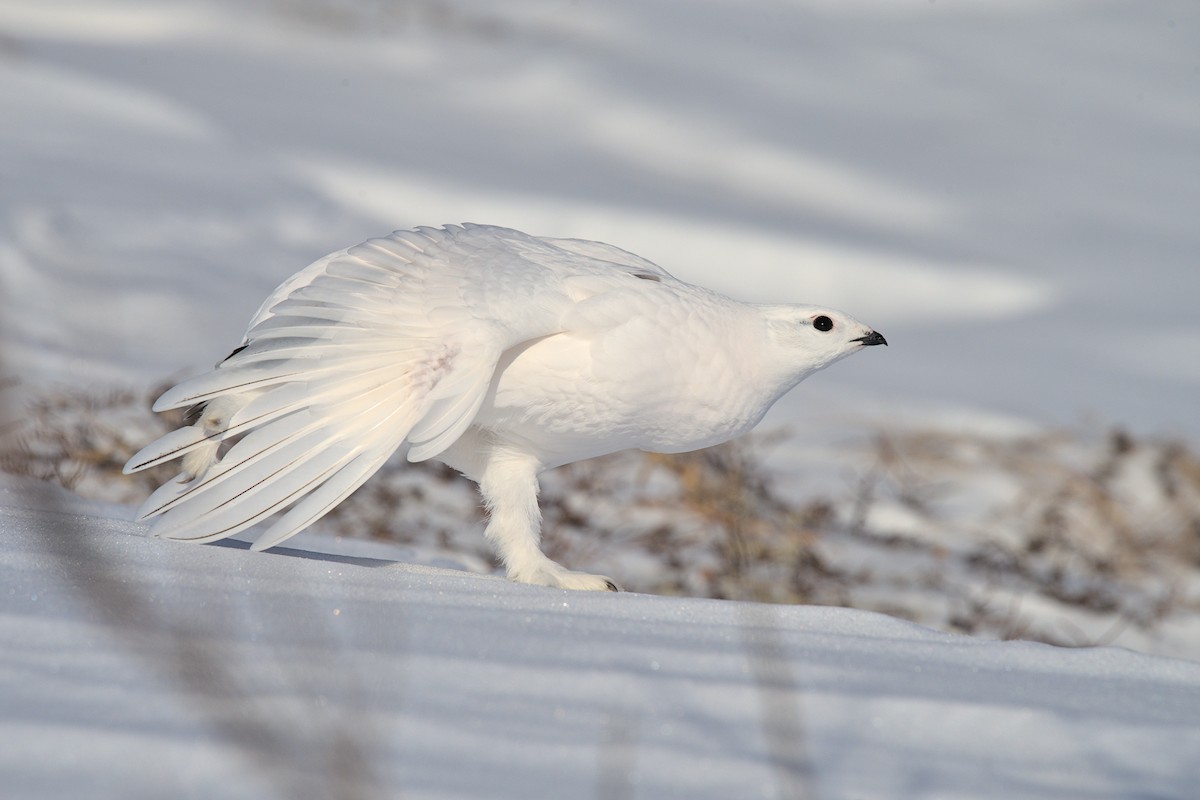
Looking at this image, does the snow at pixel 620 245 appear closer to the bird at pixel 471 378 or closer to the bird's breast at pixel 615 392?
the bird at pixel 471 378

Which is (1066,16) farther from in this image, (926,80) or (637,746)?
(637,746)

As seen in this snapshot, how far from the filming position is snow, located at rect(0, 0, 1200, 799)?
1202 mm

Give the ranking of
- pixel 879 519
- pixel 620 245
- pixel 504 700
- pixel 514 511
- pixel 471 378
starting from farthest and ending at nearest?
pixel 620 245 → pixel 879 519 → pixel 514 511 → pixel 471 378 → pixel 504 700

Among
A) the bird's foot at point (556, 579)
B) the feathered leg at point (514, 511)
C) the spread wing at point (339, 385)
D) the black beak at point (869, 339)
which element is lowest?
the bird's foot at point (556, 579)

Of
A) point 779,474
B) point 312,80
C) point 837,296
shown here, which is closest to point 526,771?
point 779,474

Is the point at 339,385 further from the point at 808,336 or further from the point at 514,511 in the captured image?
the point at 808,336

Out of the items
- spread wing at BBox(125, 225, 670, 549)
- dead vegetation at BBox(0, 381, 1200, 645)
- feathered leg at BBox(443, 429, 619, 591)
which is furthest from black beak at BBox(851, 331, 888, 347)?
dead vegetation at BBox(0, 381, 1200, 645)

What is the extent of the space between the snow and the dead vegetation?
0.11 meters

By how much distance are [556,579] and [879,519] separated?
2124 millimetres

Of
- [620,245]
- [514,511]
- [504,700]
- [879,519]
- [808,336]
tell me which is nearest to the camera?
[504,700]

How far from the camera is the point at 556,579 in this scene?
2.30 metres

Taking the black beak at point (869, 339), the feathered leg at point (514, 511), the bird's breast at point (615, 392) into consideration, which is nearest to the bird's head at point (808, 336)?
the black beak at point (869, 339)

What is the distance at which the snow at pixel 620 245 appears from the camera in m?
1.20

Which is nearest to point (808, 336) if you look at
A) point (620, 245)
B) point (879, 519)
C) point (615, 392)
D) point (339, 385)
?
point (615, 392)
